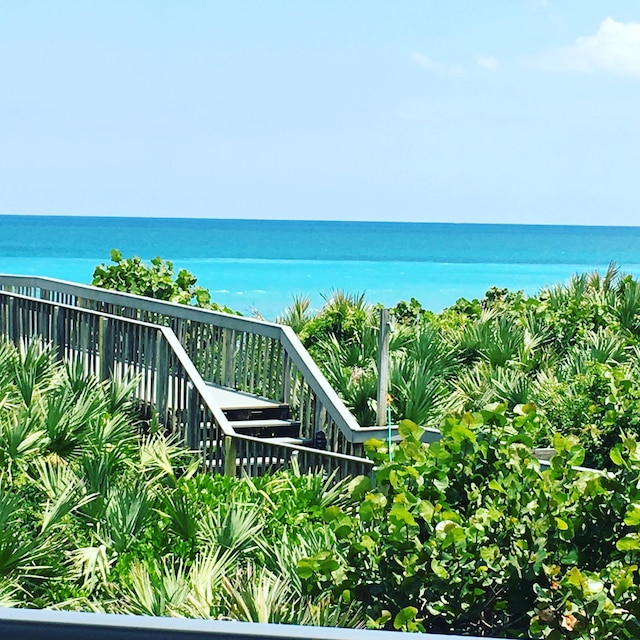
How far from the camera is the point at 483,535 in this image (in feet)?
18.7

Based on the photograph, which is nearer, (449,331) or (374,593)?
(374,593)

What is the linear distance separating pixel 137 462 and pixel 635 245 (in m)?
159

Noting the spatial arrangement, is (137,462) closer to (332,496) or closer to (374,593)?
(332,496)

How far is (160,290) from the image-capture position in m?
19.9

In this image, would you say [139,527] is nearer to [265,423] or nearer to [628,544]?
[265,423]

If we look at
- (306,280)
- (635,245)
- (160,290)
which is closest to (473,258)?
(306,280)

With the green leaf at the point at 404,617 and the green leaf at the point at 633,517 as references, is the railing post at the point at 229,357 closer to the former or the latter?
the green leaf at the point at 404,617

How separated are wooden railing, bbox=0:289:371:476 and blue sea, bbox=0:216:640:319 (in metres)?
54.9

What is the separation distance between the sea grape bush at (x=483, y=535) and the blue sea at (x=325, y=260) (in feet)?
207

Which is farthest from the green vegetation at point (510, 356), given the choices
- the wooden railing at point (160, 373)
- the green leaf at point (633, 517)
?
the green leaf at point (633, 517)

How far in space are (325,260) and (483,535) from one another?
110120mm

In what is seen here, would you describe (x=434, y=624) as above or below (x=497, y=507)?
below

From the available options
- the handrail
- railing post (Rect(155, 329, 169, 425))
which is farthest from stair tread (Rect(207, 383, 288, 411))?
the handrail

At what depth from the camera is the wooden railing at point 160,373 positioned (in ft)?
34.3
